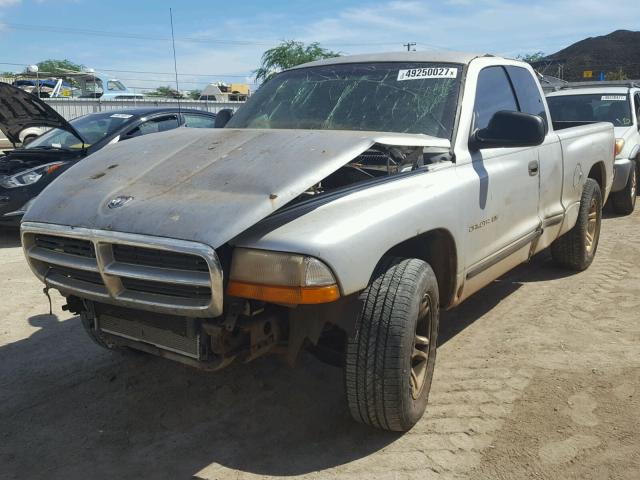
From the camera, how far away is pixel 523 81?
468 centimetres

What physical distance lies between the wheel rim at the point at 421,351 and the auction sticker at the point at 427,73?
1542mm

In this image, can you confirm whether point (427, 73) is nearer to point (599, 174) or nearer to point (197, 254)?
point (197, 254)

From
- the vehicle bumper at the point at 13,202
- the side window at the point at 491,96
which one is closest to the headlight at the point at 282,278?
the side window at the point at 491,96

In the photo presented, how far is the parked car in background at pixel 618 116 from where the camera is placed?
834 centimetres

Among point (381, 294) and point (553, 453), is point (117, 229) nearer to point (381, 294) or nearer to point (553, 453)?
point (381, 294)

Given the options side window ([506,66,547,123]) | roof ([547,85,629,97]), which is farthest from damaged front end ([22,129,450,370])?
roof ([547,85,629,97])

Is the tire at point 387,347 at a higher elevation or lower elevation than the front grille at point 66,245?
lower

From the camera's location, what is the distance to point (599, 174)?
19.6 feet

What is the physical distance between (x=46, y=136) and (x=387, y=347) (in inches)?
285

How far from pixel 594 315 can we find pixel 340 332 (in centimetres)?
Result: 244

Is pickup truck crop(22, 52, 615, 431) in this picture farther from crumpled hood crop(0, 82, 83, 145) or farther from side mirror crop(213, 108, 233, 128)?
crumpled hood crop(0, 82, 83, 145)

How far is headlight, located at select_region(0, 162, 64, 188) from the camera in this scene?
284 inches

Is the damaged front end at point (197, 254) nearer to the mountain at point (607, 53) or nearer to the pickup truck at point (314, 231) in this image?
the pickup truck at point (314, 231)

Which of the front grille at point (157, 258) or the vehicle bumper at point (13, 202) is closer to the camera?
the front grille at point (157, 258)
